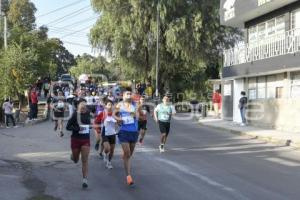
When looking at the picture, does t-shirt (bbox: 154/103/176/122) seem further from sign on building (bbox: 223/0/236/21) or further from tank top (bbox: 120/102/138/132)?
sign on building (bbox: 223/0/236/21)

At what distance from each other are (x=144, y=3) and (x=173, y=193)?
3360 cm

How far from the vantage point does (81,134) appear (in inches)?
417

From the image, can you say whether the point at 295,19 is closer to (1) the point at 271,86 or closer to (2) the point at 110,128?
(1) the point at 271,86

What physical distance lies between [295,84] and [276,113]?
5.43 feet

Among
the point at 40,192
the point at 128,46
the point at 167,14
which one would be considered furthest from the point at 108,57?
the point at 40,192

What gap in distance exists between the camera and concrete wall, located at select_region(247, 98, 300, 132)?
910 inches

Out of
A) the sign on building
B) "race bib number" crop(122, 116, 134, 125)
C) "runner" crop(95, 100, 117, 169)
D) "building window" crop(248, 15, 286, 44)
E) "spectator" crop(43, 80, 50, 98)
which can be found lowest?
"runner" crop(95, 100, 117, 169)

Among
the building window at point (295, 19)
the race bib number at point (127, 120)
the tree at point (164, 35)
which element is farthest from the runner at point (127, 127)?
the tree at point (164, 35)

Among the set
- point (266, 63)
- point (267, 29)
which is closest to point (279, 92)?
point (266, 63)

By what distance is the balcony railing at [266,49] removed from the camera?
24.0 metres

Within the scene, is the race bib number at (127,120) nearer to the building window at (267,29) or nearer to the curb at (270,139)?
the curb at (270,139)

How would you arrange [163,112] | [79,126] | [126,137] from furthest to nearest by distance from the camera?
[163,112] < [126,137] < [79,126]

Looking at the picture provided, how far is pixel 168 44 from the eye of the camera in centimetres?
4231

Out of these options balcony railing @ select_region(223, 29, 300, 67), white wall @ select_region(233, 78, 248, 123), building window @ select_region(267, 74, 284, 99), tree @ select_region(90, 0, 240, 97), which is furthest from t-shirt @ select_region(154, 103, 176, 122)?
tree @ select_region(90, 0, 240, 97)
